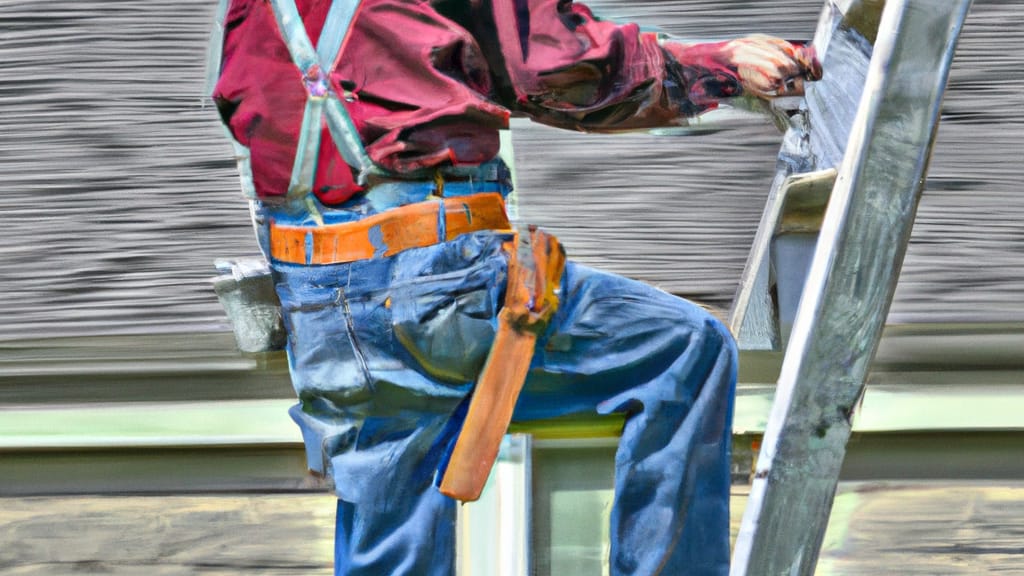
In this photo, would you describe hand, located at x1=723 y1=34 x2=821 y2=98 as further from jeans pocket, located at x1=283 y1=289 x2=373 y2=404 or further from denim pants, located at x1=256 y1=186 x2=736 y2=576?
jeans pocket, located at x1=283 y1=289 x2=373 y2=404

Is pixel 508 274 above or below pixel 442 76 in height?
below

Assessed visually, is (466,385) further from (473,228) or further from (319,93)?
(319,93)

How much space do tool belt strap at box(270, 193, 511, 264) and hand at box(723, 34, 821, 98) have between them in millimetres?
428

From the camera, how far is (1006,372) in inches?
109

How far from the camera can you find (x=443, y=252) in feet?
6.48

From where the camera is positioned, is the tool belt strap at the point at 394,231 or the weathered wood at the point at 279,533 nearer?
the tool belt strap at the point at 394,231

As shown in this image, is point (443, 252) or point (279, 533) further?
point (279, 533)

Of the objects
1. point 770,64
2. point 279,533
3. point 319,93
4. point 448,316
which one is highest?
point 770,64

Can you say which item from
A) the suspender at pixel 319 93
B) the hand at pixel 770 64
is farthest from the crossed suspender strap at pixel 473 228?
the hand at pixel 770 64

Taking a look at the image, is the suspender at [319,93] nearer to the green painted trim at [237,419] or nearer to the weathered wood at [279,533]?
the green painted trim at [237,419]

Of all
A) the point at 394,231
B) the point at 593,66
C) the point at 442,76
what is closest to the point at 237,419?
the point at 394,231

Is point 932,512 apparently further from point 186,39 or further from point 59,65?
point 59,65

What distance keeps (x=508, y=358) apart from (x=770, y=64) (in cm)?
58

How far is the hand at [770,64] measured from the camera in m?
1.94
